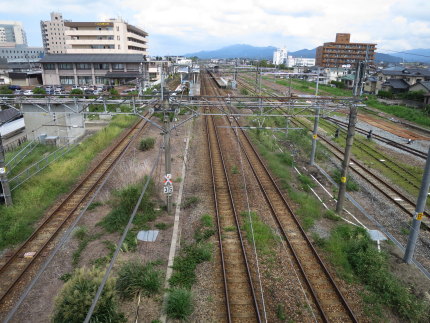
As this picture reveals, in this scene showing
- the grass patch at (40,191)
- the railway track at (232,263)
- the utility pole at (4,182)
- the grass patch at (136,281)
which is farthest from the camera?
the utility pole at (4,182)

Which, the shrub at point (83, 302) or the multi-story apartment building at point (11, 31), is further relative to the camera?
the multi-story apartment building at point (11, 31)

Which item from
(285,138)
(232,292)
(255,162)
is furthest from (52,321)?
Result: (285,138)

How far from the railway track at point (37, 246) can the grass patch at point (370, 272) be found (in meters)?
8.63

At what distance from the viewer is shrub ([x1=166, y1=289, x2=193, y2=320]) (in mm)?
7359

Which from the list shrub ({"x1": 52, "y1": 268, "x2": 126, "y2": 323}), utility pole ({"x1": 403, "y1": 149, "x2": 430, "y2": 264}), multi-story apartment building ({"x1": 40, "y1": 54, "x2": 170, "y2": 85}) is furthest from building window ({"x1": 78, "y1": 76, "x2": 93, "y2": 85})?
utility pole ({"x1": 403, "y1": 149, "x2": 430, "y2": 264})

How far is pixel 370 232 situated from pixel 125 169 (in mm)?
11431

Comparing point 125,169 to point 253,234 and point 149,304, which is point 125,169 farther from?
point 149,304

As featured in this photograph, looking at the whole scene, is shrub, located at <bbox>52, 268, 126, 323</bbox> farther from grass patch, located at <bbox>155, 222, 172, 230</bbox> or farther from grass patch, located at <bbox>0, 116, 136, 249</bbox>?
grass patch, located at <bbox>0, 116, 136, 249</bbox>

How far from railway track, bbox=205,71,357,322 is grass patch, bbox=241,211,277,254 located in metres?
0.47

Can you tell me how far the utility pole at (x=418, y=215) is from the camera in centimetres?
909

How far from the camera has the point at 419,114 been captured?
34.3 meters

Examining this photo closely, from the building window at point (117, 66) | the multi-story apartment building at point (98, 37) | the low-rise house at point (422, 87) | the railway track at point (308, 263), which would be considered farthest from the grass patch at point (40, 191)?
the multi-story apartment building at point (98, 37)

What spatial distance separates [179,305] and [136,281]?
1.44 meters

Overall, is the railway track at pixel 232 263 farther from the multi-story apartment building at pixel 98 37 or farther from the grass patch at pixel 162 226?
the multi-story apartment building at pixel 98 37
